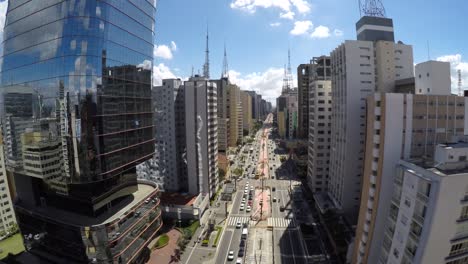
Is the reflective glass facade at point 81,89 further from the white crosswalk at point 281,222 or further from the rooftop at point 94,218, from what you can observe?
the white crosswalk at point 281,222

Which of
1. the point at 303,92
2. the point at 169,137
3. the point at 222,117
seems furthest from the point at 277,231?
the point at 222,117

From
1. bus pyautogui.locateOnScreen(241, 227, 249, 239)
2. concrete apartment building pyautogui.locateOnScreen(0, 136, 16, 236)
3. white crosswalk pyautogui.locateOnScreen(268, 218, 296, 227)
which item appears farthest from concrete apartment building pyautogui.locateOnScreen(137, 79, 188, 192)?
concrete apartment building pyautogui.locateOnScreen(0, 136, 16, 236)

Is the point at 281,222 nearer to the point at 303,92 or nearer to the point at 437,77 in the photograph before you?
the point at 437,77

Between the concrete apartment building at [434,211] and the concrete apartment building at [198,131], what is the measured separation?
43.6 metres

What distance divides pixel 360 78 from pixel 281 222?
35861 millimetres

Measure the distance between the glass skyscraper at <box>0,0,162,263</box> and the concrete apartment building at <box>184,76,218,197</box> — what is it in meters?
17.7

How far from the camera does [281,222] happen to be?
56750mm

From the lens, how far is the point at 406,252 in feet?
85.9

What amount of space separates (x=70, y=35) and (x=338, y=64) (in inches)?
1971

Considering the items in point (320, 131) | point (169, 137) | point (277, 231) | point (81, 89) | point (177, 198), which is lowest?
point (277, 231)

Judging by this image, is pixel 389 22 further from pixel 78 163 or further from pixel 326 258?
pixel 78 163

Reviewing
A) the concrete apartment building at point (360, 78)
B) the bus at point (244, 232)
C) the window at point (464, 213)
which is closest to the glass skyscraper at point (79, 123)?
the bus at point (244, 232)

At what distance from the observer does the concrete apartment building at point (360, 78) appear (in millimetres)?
50375

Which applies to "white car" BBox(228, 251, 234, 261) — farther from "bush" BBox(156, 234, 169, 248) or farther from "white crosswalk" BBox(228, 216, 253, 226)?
"bush" BBox(156, 234, 169, 248)
